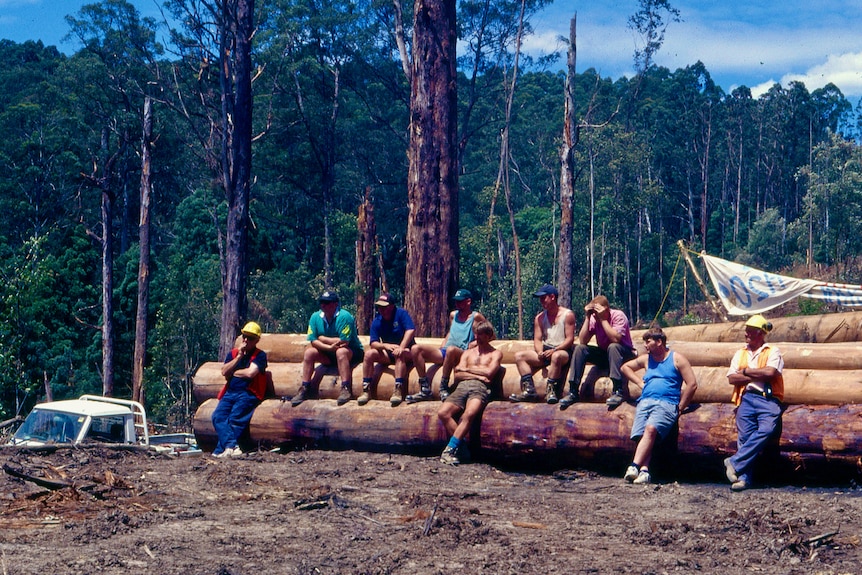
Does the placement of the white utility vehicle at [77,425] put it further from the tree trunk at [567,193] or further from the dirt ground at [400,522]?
the tree trunk at [567,193]

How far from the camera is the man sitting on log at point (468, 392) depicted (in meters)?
10.8

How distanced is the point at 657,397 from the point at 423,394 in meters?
2.93

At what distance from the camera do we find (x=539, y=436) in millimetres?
10625

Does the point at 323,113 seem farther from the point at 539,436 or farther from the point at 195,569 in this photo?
the point at 195,569

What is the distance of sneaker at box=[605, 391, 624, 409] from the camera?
1035 cm

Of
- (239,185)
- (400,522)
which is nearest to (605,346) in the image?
(400,522)

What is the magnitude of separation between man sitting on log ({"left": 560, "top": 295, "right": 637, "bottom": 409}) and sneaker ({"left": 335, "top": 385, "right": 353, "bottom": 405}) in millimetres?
2842

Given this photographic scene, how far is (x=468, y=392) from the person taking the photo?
11.0 m

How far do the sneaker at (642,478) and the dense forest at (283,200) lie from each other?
20993 millimetres

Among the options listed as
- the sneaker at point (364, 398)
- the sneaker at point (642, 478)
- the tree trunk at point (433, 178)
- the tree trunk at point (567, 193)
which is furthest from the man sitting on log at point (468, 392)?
the tree trunk at point (567, 193)

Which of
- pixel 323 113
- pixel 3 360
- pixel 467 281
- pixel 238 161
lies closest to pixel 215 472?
pixel 238 161

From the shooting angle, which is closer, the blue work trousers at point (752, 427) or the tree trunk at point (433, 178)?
the blue work trousers at point (752, 427)

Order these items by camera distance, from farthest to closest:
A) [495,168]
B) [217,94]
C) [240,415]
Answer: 1. [495,168]
2. [217,94]
3. [240,415]

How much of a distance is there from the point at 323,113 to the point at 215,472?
1286 inches
